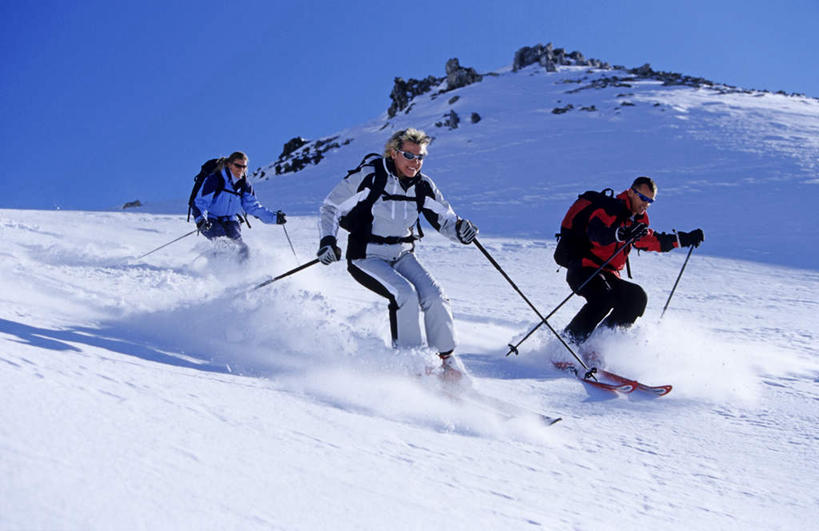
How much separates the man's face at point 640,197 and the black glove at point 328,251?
2.79 meters

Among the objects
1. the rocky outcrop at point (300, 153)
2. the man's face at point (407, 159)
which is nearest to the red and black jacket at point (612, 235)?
the man's face at point (407, 159)

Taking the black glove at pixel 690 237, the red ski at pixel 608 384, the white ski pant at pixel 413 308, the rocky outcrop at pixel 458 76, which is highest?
the rocky outcrop at pixel 458 76

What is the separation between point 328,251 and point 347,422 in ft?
6.15

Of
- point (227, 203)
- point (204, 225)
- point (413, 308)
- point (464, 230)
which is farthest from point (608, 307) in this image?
point (204, 225)

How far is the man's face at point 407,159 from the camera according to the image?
4402 millimetres

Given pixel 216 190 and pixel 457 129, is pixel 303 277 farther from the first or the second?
pixel 457 129

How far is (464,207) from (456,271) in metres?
9.68

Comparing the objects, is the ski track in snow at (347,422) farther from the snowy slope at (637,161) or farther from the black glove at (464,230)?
the snowy slope at (637,161)

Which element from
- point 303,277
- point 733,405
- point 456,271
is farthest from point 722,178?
point 733,405

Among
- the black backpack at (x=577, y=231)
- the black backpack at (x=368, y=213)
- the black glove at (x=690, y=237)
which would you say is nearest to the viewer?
the black backpack at (x=368, y=213)

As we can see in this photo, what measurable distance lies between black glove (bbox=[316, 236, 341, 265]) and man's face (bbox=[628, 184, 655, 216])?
279 cm

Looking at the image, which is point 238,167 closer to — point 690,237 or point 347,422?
point 690,237

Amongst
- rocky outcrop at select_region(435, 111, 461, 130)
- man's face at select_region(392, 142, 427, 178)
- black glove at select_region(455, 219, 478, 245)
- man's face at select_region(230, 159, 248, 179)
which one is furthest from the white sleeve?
rocky outcrop at select_region(435, 111, 461, 130)

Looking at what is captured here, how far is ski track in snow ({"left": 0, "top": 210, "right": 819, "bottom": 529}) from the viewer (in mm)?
1754
